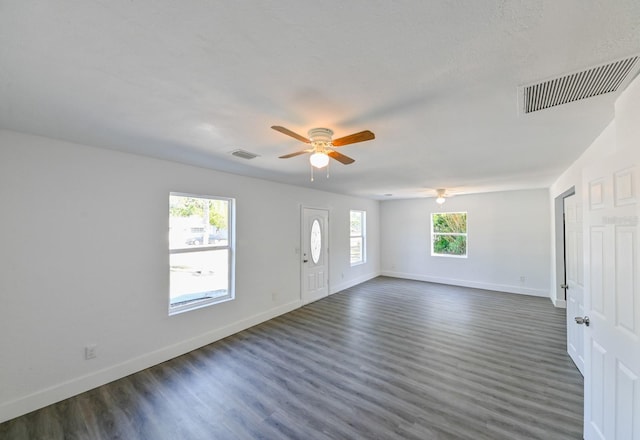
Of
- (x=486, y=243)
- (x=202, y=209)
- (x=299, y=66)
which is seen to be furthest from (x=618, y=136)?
(x=486, y=243)

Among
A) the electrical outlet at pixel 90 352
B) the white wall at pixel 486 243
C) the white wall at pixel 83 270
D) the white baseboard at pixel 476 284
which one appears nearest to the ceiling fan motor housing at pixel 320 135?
A: the white wall at pixel 83 270

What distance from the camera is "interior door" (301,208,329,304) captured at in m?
5.37

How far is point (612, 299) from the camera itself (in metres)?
1.52

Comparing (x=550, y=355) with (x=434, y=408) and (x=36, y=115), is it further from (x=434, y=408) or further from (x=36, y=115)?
(x=36, y=115)

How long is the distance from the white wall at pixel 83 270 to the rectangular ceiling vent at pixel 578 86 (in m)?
3.61

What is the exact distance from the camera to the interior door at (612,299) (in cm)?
134

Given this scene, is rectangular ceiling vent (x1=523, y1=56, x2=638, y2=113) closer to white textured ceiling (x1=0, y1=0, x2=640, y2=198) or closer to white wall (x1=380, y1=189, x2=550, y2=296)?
white textured ceiling (x1=0, y1=0, x2=640, y2=198)

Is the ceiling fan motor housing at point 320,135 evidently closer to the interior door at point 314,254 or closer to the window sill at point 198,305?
the window sill at point 198,305

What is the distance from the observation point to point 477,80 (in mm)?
1447

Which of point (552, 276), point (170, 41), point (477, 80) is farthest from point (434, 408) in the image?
point (552, 276)

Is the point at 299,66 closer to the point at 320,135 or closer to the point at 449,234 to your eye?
the point at 320,135

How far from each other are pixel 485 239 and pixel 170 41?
286 inches

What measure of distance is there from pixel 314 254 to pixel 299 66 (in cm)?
463

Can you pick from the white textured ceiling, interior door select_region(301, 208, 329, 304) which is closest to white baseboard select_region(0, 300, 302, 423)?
interior door select_region(301, 208, 329, 304)
